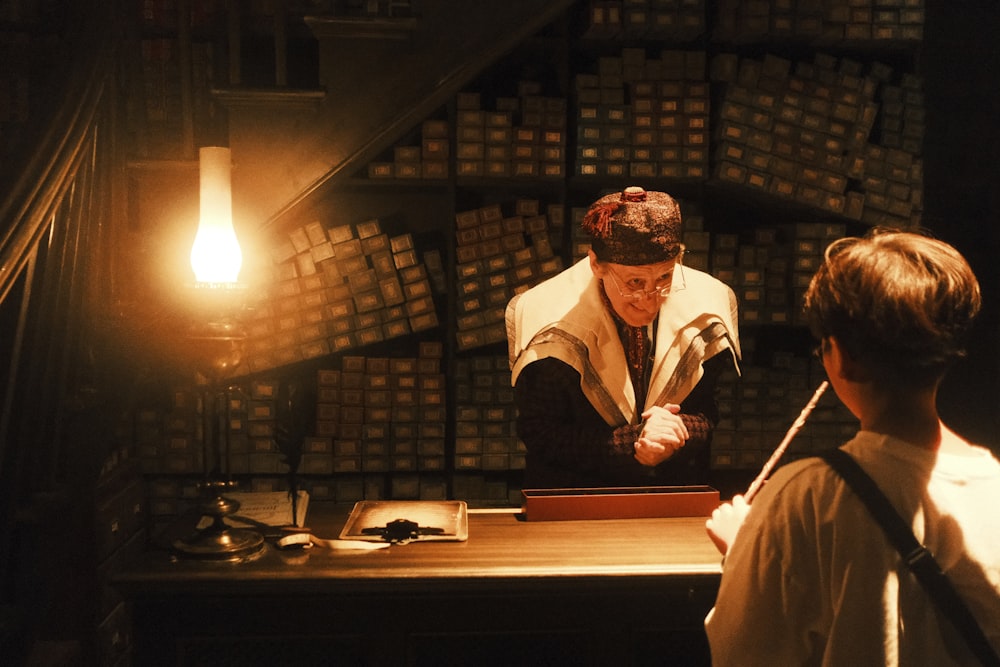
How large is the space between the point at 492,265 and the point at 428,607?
197 cm

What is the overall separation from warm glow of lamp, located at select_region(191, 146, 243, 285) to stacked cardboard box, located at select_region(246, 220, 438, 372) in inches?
59.4

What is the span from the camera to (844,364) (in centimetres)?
110

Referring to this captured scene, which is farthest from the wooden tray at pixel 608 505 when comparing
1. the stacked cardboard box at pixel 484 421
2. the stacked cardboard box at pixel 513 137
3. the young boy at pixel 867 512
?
the stacked cardboard box at pixel 513 137

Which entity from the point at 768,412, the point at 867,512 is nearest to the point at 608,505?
the point at 867,512

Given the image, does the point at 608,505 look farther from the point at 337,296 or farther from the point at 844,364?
the point at 337,296

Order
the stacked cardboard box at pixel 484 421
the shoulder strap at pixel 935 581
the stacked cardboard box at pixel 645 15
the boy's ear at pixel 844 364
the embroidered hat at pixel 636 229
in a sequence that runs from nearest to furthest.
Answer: the shoulder strap at pixel 935 581
the boy's ear at pixel 844 364
the embroidered hat at pixel 636 229
the stacked cardboard box at pixel 645 15
the stacked cardboard box at pixel 484 421

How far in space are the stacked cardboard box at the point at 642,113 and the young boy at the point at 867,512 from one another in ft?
7.62

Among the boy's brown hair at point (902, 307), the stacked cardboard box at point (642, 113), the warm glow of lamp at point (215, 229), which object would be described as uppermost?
the stacked cardboard box at point (642, 113)

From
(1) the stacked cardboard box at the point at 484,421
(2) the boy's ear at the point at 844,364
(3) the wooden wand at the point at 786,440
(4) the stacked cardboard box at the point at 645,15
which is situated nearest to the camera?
(2) the boy's ear at the point at 844,364

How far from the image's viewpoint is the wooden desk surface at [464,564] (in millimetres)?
1563

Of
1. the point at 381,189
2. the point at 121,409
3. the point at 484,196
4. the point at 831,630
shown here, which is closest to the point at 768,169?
the point at 484,196

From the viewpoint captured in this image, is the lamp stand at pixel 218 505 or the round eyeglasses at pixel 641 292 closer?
the lamp stand at pixel 218 505

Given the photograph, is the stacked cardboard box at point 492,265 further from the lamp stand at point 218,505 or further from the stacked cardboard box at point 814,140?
the lamp stand at point 218,505

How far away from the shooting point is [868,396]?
108 centimetres
